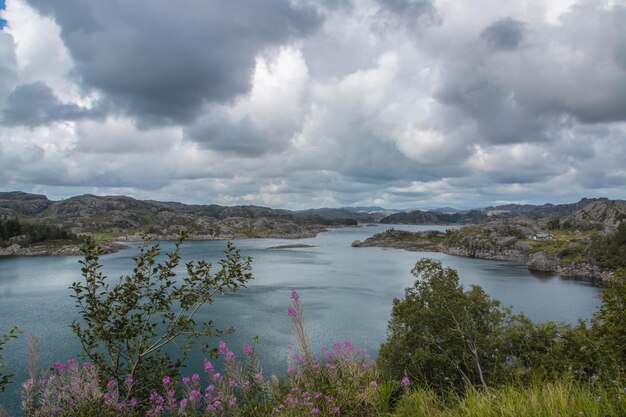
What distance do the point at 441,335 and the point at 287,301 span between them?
48.3 meters

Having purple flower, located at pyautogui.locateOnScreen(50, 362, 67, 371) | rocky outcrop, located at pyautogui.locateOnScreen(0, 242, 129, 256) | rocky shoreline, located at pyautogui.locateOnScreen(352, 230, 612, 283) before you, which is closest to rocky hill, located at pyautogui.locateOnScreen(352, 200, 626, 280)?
rocky shoreline, located at pyautogui.locateOnScreen(352, 230, 612, 283)

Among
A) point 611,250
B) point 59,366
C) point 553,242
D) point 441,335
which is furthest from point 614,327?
point 553,242

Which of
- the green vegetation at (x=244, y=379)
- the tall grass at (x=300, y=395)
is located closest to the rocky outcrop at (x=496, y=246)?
the green vegetation at (x=244, y=379)

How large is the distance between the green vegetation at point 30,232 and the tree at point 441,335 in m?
184

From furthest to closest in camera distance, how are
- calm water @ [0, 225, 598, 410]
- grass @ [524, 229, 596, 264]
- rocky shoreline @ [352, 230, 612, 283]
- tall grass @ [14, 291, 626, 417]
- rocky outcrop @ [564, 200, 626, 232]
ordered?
rocky outcrop @ [564, 200, 626, 232] < grass @ [524, 229, 596, 264] < rocky shoreline @ [352, 230, 612, 283] < calm water @ [0, 225, 598, 410] < tall grass @ [14, 291, 626, 417]

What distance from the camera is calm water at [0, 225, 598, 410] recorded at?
39188 millimetres

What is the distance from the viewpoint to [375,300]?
216ft

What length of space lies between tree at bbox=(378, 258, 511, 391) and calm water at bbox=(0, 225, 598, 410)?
57.2 ft

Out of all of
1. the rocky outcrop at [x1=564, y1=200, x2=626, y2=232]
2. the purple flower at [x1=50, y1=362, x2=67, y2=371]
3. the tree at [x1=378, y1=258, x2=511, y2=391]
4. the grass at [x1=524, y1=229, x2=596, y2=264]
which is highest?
the rocky outcrop at [x1=564, y1=200, x2=626, y2=232]

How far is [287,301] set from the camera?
2475 inches

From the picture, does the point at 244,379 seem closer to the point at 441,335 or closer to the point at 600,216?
the point at 441,335

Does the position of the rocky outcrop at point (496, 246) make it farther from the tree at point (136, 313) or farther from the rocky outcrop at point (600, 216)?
the tree at point (136, 313)

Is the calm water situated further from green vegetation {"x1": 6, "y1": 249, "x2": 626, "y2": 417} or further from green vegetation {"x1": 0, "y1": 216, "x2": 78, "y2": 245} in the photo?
green vegetation {"x1": 0, "y1": 216, "x2": 78, "y2": 245}

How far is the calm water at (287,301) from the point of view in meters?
39.2
